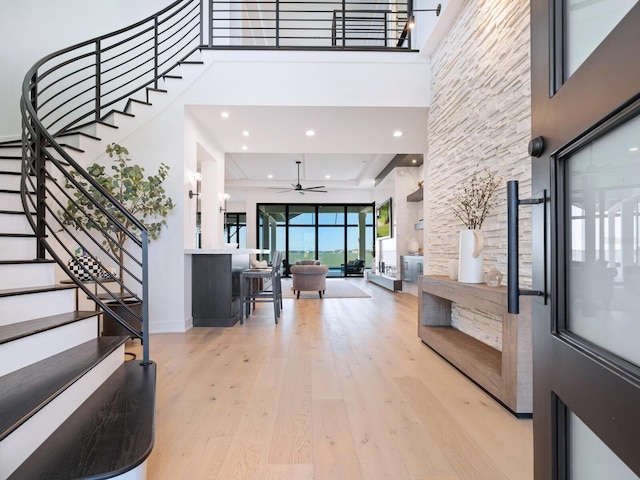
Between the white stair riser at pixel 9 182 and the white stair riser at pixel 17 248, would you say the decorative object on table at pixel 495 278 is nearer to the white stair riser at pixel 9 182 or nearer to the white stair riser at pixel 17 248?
the white stair riser at pixel 17 248

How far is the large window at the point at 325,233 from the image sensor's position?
488 inches

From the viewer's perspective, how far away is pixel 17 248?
92.7 inches

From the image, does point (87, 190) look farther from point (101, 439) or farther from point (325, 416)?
point (325, 416)

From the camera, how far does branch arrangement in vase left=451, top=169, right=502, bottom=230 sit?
2.69 m

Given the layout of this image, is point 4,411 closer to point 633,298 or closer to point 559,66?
point 633,298

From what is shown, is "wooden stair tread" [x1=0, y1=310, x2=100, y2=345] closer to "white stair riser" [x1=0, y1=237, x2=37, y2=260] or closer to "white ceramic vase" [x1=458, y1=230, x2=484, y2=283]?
"white stair riser" [x1=0, y1=237, x2=37, y2=260]

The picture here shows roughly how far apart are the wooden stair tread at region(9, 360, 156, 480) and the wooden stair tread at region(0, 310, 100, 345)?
42cm

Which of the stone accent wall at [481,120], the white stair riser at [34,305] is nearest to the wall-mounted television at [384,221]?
the stone accent wall at [481,120]

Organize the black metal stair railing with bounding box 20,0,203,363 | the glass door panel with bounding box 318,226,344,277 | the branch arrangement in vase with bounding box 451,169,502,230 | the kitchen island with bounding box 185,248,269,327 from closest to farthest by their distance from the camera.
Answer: the black metal stair railing with bounding box 20,0,203,363, the branch arrangement in vase with bounding box 451,169,502,230, the kitchen island with bounding box 185,248,269,327, the glass door panel with bounding box 318,226,344,277

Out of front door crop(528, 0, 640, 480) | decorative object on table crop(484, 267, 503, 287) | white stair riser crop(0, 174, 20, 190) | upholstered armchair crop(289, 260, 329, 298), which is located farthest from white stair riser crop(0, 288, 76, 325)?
upholstered armchair crop(289, 260, 329, 298)

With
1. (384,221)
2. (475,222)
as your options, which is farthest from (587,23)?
(384,221)

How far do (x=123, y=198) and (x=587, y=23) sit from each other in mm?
3864

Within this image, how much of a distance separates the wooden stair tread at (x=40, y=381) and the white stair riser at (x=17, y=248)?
2.99 feet

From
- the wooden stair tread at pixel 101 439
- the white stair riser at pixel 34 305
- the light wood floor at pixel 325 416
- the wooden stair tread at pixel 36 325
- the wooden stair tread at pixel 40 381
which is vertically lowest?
the light wood floor at pixel 325 416
